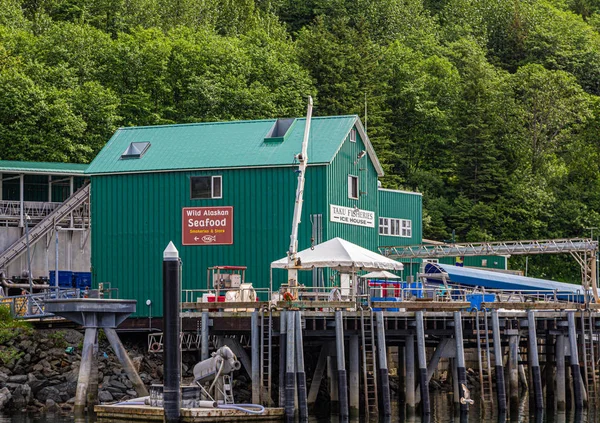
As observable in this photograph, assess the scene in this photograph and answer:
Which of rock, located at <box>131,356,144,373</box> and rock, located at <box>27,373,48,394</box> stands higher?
rock, located at <box>131,356,144,373</box>

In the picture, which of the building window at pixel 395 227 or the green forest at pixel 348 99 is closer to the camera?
the building window at pixel 395 227

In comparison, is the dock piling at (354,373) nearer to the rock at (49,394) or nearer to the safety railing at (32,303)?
the rock at (49,394)

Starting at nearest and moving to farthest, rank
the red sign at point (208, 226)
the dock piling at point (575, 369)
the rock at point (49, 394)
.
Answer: the rock at point (49, 394)
the dock piling at point (575, 369)
the red sign at point (208, 226)

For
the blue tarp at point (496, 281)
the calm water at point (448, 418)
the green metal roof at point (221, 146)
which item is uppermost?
the green metal roof at point (221, 146)

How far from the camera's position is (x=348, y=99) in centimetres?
9869

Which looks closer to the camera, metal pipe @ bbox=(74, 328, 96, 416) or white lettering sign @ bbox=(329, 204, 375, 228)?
metal pipe @ bbox=(74, 328, 96, 416)

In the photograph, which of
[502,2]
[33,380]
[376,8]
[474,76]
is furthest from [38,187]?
[502,2]

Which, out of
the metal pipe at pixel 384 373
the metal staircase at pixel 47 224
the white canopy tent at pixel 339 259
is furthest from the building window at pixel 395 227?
the metal pipe at pixel 384 373

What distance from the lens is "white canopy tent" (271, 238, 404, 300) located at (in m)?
48.0

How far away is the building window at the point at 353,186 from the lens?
57.8 meters

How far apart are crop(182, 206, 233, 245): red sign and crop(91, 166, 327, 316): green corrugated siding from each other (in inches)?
9.8

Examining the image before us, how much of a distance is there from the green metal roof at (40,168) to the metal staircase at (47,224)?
4.16 feet

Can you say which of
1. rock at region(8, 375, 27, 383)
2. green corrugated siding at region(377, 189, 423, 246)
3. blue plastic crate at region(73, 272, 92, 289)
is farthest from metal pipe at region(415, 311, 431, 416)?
blue plastic crate at region(73, 272, 92, 289)

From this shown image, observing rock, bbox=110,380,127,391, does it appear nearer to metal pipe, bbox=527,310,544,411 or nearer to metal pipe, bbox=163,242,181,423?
metal pipe, bbox=163,242,181,423
